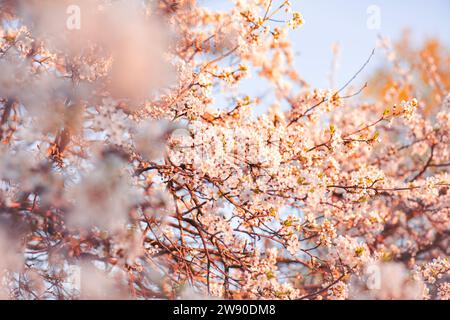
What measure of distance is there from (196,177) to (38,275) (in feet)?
4.03

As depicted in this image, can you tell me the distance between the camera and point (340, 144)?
310 centimetres

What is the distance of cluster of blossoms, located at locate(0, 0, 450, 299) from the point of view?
2746 mm

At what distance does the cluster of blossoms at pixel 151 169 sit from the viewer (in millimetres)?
2746

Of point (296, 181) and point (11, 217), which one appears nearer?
point (11, 217)

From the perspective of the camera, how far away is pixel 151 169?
287 cm

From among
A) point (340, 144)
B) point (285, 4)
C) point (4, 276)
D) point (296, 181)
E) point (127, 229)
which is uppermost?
point (285, 4)

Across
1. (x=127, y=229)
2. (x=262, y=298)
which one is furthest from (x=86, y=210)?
(x=262, y=298)

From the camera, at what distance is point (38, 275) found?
9.45 feet
